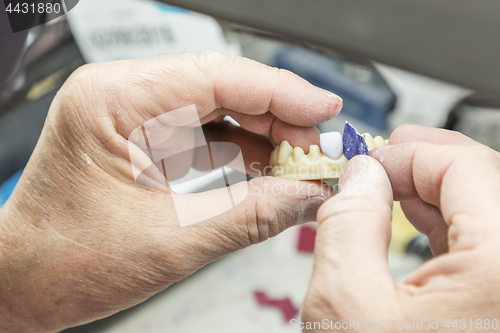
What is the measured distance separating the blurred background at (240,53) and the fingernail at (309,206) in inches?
21.0

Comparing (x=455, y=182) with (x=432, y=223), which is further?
(x=432, y=223)

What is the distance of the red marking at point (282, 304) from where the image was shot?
1091 millimetres

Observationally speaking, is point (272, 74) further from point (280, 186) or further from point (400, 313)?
point (400, 313)

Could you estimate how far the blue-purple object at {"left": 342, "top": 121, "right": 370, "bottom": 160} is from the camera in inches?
24.0

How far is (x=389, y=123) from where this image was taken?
1.18m

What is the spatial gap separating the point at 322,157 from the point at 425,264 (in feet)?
0.97

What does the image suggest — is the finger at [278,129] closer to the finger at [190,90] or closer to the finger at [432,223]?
the finger at [190,90]

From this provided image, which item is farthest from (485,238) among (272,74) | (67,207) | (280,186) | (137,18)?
(137,18)

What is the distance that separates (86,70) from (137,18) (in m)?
0.58

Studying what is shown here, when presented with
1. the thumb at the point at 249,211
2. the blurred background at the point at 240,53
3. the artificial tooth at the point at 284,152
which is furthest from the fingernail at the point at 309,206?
the blurred background at the point at 240,53

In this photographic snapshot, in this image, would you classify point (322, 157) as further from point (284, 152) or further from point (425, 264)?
point (425, 264)

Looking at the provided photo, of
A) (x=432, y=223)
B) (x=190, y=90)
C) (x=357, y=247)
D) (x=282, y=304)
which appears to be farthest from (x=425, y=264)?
(x=282, y=304)

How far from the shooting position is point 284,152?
2.39 feet

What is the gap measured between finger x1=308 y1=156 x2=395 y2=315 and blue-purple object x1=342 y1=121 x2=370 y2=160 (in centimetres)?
9
